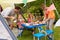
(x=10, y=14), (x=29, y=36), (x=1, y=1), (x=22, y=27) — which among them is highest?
(x=1, y=1)

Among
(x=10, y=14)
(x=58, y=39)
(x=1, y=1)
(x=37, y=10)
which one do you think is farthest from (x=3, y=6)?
(x=37, y=10)

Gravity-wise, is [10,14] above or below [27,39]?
above

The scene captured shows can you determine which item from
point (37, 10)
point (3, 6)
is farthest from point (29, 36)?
point (37, 10)

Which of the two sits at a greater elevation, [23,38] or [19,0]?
[19,0]

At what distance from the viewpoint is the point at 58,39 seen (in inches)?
240

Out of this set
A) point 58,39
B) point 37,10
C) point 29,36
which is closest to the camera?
point 58,39

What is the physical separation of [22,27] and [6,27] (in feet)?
14.9

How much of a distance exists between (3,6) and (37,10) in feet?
13.9

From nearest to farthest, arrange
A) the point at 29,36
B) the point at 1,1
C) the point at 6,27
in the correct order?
the point at 6,27 < the point at 1,1 < the point at 29,36

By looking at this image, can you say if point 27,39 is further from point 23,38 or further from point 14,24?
point 14,24

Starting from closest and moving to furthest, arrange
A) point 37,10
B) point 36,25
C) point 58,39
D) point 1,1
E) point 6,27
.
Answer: point 6,27 < point 36,25 < point 1,1 < point 58,39 < point 37,10

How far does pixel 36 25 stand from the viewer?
17.5 feet

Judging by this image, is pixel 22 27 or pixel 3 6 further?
pixel 3 6

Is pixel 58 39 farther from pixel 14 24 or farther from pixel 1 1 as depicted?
pixel 1 1
